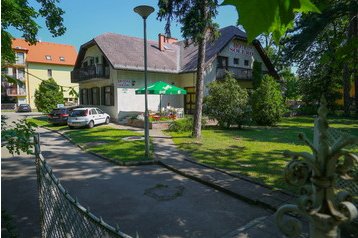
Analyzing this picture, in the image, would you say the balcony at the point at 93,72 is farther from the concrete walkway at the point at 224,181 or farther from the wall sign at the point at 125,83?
the concrete walkway at the point at 224,181

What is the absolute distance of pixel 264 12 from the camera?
0.96 m

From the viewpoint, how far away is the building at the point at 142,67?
83.5 feet

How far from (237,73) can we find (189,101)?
5.66 m

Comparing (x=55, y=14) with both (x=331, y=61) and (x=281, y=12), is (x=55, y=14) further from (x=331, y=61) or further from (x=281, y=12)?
(x=281, y=12)

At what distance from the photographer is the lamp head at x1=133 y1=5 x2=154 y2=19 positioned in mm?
10572

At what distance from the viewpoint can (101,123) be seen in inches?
938

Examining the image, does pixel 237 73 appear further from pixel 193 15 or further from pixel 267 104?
pixel 193 15

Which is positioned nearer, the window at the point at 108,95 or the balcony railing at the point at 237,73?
the window at the point at 108,95

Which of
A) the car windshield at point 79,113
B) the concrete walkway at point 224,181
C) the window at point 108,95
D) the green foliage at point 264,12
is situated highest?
the window at point 108,95

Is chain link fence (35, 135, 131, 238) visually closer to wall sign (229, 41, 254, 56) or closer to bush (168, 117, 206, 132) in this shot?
bush (168, 117, 206, 132)

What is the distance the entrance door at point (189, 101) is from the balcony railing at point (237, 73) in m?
2.85

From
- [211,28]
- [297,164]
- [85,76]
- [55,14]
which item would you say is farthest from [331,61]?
[85,76]

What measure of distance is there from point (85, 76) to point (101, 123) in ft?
23.9

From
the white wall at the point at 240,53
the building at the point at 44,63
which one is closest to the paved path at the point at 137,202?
the white wall at the point at 240,53
